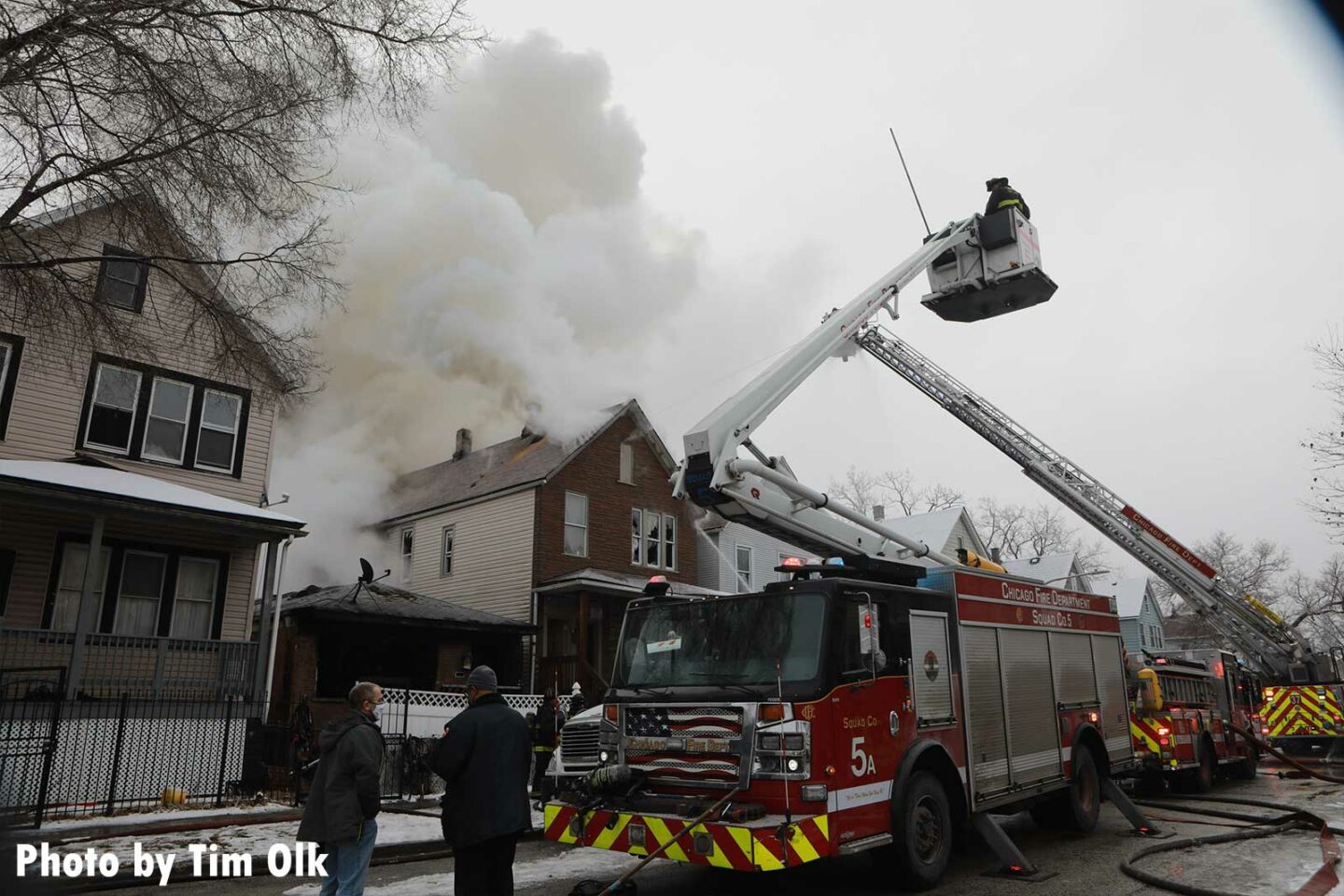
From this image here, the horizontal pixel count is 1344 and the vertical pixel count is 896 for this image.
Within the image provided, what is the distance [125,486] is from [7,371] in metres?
2.95

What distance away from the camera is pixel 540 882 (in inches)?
276

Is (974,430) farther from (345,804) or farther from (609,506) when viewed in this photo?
(345,804)

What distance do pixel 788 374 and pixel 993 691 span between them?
3.45 meters

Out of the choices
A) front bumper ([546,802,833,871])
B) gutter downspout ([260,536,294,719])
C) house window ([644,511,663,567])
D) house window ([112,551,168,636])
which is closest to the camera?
front bumper ([546,802,833,871])

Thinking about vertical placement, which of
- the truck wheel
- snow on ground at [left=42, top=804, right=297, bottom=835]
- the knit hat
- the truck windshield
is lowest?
snow on ground at [left=42, top=804, right=297, bottom=835]

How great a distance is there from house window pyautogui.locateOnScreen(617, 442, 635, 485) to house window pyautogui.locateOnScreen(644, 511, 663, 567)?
43.5 inches

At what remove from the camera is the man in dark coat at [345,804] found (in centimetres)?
500

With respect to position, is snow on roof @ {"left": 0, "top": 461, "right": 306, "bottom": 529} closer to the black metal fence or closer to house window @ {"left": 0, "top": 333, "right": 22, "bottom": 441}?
house window @ {"left": 0, "top": 333, "right": 22, "bottom": 441}

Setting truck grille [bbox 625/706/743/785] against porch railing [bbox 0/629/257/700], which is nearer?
truck grille [bbox 625/706/743/785]

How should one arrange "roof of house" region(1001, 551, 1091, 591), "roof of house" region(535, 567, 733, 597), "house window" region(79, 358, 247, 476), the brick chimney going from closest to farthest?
"house window" region(79, 358, 247, 476) < "roof of house" region(535, 567, 733, 597) < the brick chimney < "roof of house" region(1001, 551, 1091, 591)

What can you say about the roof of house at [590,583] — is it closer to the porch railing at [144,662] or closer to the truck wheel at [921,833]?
the porch railing at [144,662]

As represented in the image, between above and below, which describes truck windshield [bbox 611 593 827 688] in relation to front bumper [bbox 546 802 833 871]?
above

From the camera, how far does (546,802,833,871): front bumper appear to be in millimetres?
5441

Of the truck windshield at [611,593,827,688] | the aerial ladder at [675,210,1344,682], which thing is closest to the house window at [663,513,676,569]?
the aerial ladder at [675,210,1344,682]
